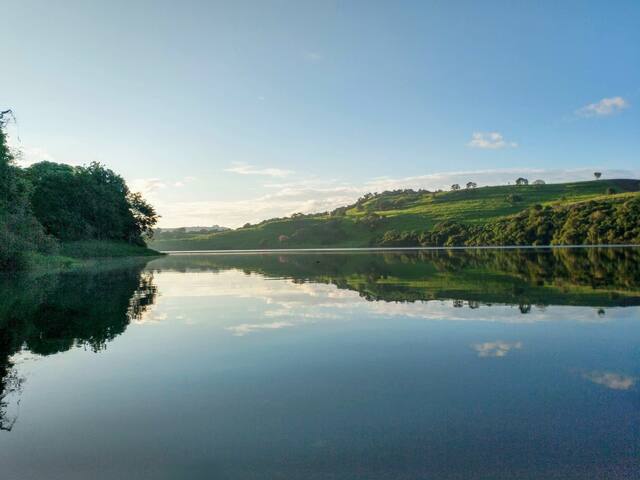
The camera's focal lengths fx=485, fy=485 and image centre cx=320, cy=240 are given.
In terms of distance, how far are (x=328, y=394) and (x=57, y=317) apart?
505 inches

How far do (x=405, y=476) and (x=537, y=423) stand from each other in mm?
2383

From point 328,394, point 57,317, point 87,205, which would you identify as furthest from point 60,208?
point 328,394

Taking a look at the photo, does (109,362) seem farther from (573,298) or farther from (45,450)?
(573,298)

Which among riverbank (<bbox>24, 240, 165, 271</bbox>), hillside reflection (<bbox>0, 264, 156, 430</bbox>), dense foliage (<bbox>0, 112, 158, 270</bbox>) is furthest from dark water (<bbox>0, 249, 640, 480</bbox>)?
riverbank (<bbox>24, 240, 165, 271</bbox>)

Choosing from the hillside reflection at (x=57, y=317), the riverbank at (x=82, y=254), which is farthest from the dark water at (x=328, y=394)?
the riverbank at (x=82, y=254)

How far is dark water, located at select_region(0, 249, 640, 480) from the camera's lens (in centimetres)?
558

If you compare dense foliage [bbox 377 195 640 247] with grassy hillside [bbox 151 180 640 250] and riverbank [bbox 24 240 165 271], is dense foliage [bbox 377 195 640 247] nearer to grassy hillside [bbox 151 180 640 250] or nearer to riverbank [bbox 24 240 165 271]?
grassy hillside [bbox 151 180 640 250]

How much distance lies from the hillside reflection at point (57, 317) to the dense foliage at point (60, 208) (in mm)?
14141

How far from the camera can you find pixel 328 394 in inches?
315

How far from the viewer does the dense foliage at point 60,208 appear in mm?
39875

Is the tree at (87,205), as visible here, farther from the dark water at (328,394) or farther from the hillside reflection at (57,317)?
the dark water at (328,394)

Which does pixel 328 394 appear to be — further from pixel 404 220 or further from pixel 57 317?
pixel 404 220

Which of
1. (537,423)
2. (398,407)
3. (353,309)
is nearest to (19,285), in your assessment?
(353,309)

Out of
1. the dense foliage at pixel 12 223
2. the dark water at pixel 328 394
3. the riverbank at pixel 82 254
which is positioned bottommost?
the dark water at pixel 328 394
